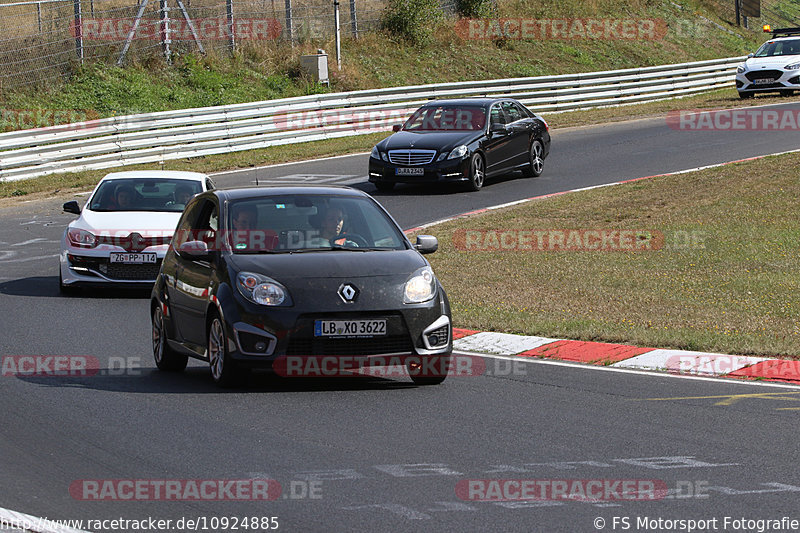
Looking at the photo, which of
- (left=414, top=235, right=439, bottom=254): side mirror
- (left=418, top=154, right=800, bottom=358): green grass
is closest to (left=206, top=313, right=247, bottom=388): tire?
(left=414, top=235, right=439, bottom=254): side mirror

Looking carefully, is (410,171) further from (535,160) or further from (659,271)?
(659,271)

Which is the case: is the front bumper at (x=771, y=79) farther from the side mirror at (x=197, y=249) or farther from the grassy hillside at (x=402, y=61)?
the side mirror at (x=197, y=249)

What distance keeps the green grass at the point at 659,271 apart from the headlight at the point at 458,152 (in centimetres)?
210

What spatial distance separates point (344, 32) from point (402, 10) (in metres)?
2.43

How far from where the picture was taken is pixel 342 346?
875 centimetres

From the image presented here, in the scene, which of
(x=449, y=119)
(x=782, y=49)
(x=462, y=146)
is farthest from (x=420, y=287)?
(x=782, y=49)

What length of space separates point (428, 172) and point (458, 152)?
0.71m

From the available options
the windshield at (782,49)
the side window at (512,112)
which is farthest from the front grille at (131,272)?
the windshield at (782,49)

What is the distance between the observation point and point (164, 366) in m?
10.4

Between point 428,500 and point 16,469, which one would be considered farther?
point 16,469

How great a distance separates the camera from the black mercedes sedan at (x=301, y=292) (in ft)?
28.7

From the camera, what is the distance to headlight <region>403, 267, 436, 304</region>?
904 cm

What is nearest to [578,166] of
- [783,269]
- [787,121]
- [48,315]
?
[787,121]

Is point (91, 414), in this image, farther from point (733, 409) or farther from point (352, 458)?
point (733, 409)
